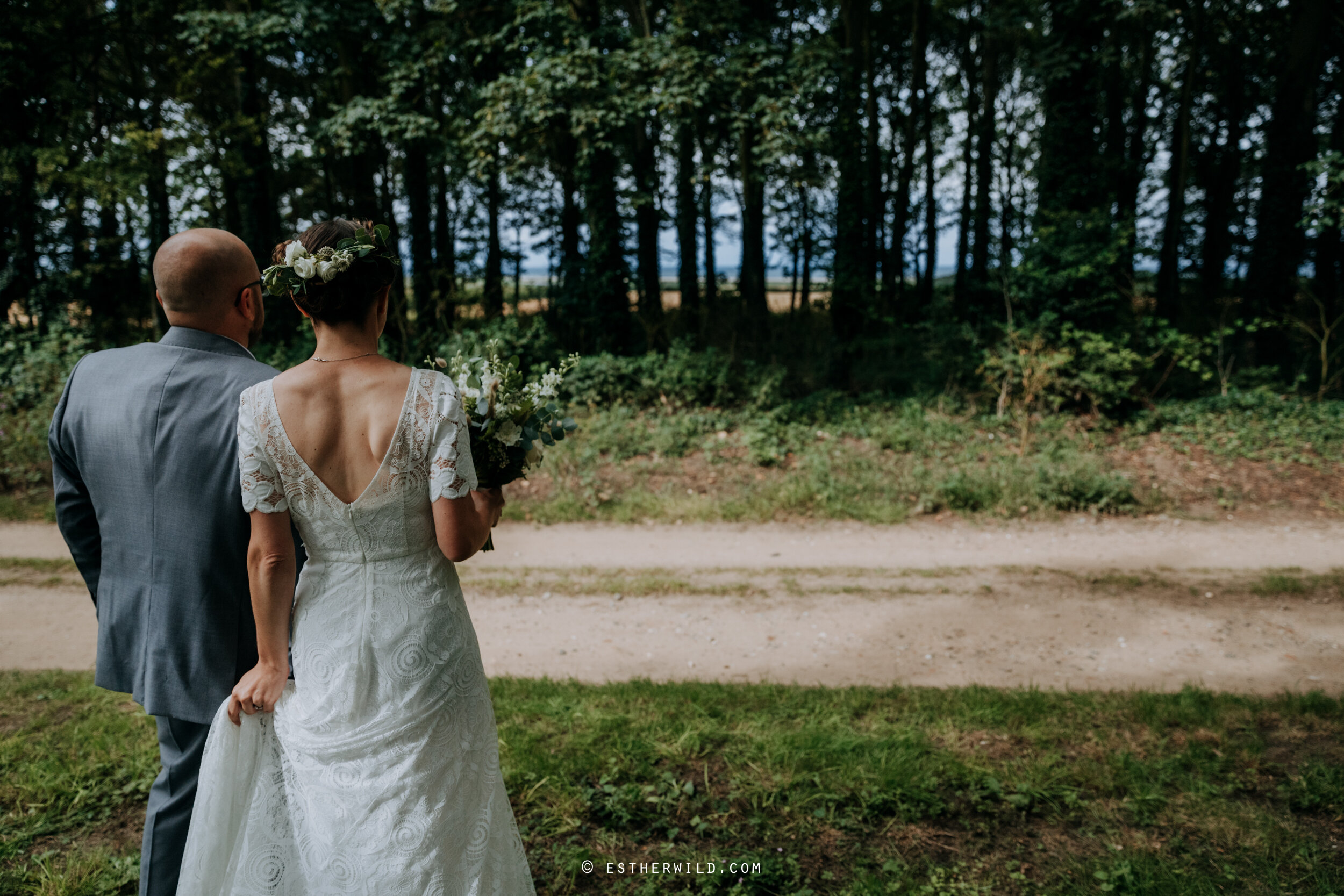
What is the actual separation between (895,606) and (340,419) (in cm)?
495

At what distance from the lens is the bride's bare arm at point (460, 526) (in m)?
2.06

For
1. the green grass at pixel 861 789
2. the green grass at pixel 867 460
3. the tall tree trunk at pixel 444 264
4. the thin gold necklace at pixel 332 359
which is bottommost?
the green grass at pixel 861 789

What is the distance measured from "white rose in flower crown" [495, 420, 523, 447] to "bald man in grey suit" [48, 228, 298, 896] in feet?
2.60

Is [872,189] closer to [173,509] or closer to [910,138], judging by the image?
[910,138]

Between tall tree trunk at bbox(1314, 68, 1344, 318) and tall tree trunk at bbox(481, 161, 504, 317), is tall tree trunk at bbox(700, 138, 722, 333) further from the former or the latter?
tall tree trunk at bbox(1314, 68, 1344, 318)

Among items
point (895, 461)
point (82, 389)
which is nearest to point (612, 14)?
point (895, 461)

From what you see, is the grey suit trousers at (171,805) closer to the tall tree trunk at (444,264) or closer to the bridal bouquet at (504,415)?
the bridal bouquet at (504,415)

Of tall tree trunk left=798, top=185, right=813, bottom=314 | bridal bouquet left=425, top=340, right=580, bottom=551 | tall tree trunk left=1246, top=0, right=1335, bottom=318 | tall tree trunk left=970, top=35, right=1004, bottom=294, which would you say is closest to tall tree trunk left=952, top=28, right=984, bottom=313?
tall tree trunk left=970, top=35, right=1004, bottom=294

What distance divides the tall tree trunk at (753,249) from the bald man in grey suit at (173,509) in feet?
37.4

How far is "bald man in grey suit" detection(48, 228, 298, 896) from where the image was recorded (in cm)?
230

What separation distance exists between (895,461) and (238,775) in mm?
8458

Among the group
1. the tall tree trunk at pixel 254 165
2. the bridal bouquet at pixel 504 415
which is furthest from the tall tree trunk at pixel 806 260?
the bridal bouquet at pixel 504 415

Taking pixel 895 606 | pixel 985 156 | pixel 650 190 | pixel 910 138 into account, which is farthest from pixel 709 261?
pixel 895 606

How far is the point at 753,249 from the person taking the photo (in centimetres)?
1727
